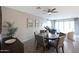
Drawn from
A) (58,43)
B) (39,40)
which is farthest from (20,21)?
(58,43)

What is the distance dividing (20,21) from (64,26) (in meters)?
1.07

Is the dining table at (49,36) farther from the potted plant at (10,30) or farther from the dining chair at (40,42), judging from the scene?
the potted plant at (10,30)

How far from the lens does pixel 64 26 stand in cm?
204

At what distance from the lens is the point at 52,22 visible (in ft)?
6.49

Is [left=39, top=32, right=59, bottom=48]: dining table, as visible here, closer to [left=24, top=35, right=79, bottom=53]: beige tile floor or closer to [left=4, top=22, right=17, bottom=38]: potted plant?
[left=24, top=35, right=79, bottom=53]: beige tile floor

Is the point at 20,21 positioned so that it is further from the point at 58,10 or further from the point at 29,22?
the point at 58,10

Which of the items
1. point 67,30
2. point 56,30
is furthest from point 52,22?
point 67,30

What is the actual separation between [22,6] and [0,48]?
1094 millimetres

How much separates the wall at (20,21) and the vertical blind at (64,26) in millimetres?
381

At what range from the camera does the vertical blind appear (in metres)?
2.00

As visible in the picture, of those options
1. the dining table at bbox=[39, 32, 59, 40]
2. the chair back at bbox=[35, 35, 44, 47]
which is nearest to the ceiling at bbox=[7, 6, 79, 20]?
the dining table at bbox=[39, 32, 59, 40]
